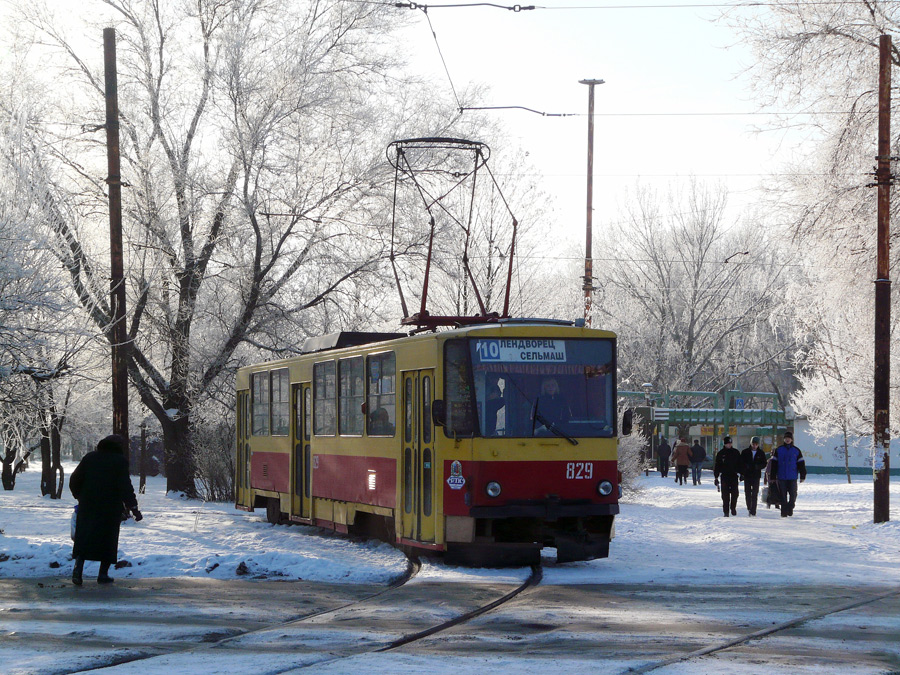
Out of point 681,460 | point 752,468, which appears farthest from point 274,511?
point 681,460

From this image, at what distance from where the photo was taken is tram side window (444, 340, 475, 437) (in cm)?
1349

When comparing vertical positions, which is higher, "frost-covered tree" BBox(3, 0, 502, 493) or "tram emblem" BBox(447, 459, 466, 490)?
"frost-covered tree" BBox(3, 0, 502, 493)

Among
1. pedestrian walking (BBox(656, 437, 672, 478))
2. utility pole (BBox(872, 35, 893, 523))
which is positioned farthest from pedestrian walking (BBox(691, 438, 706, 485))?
utility pole (BBox(872, 35, 893, 523))

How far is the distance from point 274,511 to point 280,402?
6.86 feet

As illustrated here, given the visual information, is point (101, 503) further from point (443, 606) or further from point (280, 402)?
point (280, 402)

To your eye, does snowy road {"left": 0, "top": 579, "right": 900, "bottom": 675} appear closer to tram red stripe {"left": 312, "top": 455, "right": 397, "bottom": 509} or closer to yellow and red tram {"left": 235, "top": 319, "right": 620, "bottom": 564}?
yellow and red tram {"left": 235, "top": 319, "right": 620, "bottom": 564}

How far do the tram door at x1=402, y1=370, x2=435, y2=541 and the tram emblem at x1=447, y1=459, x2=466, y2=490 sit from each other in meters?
0.40

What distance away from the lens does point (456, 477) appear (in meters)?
13.4

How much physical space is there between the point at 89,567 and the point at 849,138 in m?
15.7

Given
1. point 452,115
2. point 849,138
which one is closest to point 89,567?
point 849,138

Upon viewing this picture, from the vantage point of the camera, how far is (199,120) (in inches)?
1084

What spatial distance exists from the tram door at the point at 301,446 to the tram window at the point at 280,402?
1.16 feet

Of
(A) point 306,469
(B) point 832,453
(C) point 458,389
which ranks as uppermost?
(C) point 458,389

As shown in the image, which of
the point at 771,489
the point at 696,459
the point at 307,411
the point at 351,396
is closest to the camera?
the point at 351,396
